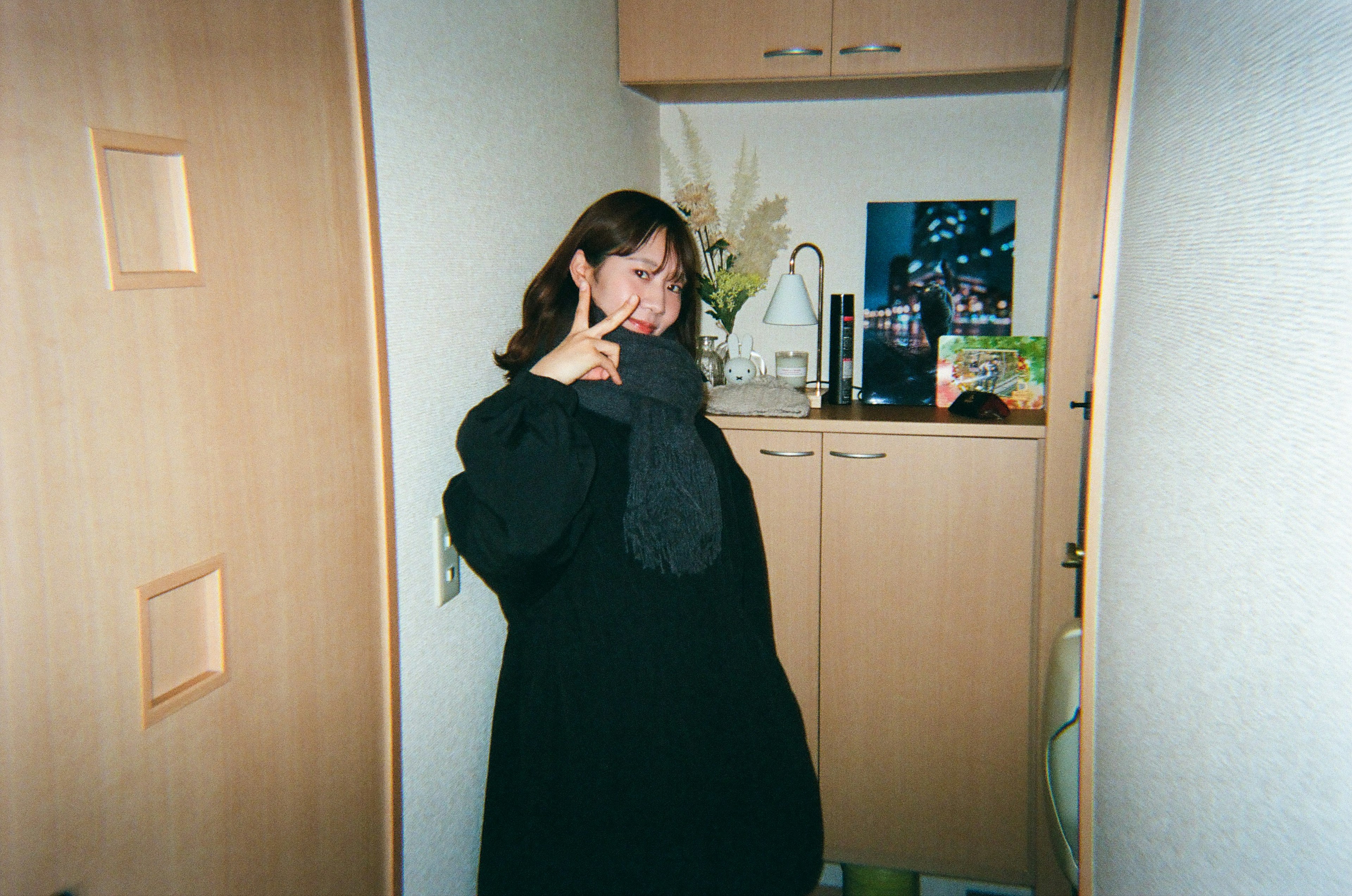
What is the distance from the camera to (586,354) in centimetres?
119

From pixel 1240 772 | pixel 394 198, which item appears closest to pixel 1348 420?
pixel 1240 772

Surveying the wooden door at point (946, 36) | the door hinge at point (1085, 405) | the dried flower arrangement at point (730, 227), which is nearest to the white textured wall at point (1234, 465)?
the door hinge at point (1085, 405)

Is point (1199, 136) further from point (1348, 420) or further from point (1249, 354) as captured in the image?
point (1348, 420)

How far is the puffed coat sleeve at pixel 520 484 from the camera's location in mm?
1065

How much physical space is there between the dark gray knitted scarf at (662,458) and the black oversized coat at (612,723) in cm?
4

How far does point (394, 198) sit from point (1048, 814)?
1.64 metres

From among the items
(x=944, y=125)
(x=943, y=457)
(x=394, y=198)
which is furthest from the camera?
(x=944, y=125)

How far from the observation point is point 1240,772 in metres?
0.63

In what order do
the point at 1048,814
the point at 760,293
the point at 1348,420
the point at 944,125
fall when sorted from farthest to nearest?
the point at 760,293 → the point at 944,125 → the point at 1048,814 → the point at 1348,420

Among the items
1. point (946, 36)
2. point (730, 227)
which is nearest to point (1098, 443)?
point (946, 36)

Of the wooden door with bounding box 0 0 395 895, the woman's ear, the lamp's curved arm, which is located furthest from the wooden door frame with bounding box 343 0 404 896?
the lamp's curved arm

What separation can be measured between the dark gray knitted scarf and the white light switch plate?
27 centimetres

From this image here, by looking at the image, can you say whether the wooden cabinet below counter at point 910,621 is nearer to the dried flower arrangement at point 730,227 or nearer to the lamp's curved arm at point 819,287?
the lamp's curved arm at point 819,287

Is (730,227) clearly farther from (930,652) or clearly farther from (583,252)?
(930,652)
